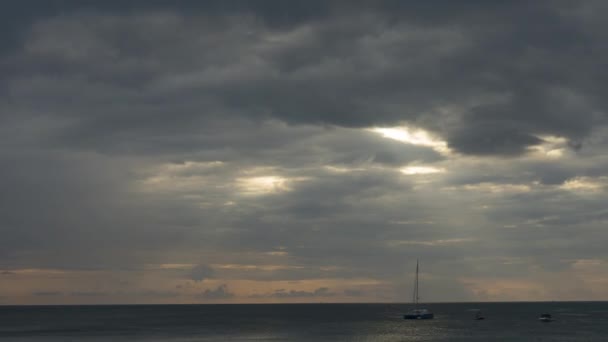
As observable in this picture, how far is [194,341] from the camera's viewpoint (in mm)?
168750

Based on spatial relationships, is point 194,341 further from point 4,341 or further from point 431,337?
point 431,337

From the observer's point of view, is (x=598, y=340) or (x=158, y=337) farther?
(x=158, y=337)

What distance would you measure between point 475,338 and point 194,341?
7388 cm

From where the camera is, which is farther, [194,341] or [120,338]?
[120,338]

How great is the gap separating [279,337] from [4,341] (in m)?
72.7

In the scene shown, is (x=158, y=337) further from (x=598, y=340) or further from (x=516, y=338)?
(x=598, y=340)

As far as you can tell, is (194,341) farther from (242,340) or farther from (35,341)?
(35,341)

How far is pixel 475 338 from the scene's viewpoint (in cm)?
17688

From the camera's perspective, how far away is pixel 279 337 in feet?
604

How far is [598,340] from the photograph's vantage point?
6737 inches

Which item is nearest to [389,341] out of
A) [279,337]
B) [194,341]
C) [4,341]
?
[279,337]

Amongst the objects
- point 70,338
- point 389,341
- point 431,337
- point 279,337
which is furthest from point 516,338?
point 70,338

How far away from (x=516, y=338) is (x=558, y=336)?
18642mm

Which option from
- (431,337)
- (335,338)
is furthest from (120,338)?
(431,337)
